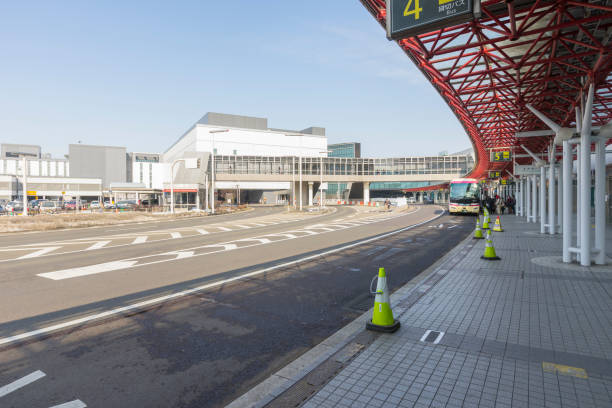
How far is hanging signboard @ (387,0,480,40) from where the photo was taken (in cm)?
536

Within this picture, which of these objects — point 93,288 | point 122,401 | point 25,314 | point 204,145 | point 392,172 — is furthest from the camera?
point 204,145

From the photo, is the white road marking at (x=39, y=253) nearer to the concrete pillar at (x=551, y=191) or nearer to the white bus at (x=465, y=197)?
the concrete pillar at (x=551, y=191)

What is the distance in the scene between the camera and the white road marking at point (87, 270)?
928 cm

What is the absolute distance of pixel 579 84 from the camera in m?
11.7

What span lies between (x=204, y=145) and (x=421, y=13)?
87.2m

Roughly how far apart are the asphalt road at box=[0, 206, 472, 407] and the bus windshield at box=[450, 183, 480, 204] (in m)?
23.7

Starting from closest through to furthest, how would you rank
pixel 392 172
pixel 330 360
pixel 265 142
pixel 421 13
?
pixel 330 360
pixel 421 13
pixel 392 172
pixel 265 142

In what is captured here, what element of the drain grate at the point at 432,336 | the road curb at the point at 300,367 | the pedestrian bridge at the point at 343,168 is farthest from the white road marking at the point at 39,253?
the pedestrian bridge at the point at 343,168

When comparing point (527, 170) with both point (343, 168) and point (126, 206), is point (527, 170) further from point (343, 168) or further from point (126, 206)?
point (343, 168)

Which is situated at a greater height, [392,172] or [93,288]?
[392,172]

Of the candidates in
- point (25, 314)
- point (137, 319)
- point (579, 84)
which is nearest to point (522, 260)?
point (579, 84)

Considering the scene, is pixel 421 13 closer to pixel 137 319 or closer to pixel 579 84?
pixel 137 319

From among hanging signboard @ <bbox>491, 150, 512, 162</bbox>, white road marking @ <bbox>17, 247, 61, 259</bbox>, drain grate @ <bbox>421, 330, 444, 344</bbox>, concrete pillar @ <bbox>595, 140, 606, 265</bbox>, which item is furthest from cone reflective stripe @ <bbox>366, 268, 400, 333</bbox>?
hanging signboard @ <bbox>491, 150, 512, 162</bbox>

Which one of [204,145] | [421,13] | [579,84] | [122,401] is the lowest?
[122,401]
